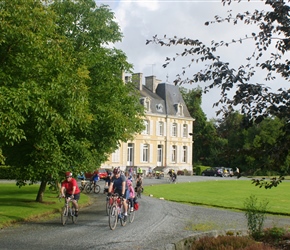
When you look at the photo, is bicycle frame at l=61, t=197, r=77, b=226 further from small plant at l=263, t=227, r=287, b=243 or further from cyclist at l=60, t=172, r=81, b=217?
small plant at l=263, t=227, r=287, b=243

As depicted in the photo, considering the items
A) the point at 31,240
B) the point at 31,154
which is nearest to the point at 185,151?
the point at 31,154

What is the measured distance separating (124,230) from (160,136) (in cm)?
6200

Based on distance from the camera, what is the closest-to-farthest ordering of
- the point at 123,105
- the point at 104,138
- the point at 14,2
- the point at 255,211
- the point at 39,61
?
the point at 255,211 < the point at 14,2 < the point at 39,61 < the point at 104,138 < the point at 123,105

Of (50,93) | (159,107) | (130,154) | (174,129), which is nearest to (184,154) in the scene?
(174,129)

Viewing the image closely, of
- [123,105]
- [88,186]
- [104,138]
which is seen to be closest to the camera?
[104,138]

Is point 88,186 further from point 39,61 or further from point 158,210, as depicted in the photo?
point 39,61

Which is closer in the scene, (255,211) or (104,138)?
(255,211)

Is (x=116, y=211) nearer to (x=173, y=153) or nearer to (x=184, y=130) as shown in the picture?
(x=173, y=153)

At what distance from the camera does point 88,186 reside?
34.6 m

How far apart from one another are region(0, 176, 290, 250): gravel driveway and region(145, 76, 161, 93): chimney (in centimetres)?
5932

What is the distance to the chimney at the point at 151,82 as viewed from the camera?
80625 mm

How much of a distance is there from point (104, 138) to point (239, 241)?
15176 mm

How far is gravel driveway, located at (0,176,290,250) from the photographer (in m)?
12.1

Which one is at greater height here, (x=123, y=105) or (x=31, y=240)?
(x=123, y=105)
